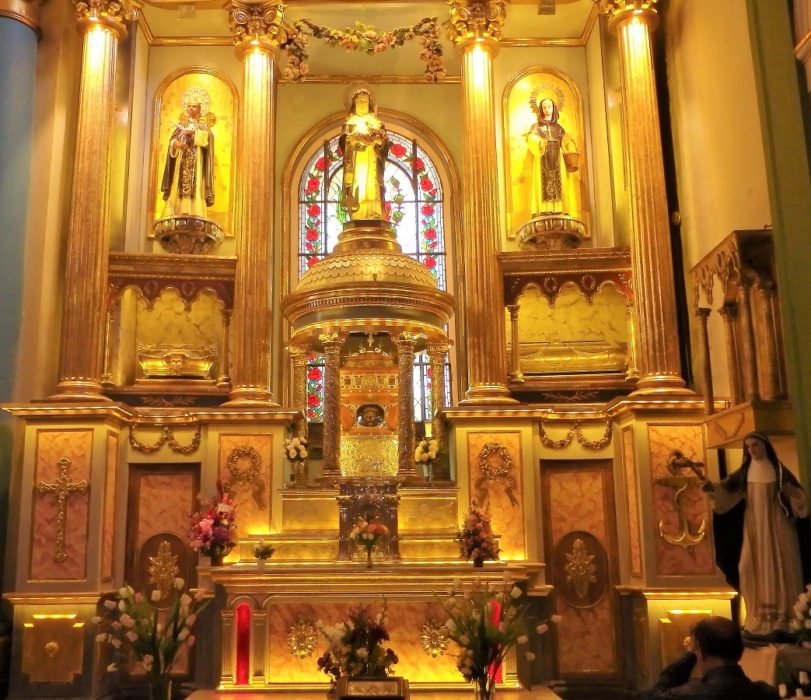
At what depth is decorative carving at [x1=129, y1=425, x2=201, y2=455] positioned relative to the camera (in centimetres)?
1071

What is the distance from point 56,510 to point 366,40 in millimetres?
6814

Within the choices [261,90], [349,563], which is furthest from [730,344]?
[261,90]

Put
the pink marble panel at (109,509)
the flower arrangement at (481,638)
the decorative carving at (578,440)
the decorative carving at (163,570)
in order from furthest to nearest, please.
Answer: the decorative carving at (578,440), the decorative carving at (163,570), the pink marble panel at (109,509), the flower arrangement at (481,638)

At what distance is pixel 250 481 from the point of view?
10.4 metres

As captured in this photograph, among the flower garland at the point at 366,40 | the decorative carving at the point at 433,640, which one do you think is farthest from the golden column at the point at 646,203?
the decorative carving at the point at 433,640

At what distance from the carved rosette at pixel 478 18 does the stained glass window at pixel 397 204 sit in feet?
8.93

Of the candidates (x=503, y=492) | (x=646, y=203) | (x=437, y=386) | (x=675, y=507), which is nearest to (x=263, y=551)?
(x=503, y=492)

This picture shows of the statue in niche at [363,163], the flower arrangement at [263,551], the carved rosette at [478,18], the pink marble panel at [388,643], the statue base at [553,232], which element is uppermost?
the carved rosette at [478,18]

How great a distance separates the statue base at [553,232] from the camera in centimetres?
1210

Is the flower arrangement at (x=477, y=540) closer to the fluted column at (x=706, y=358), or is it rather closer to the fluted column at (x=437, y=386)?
the fluted column at (x=437, y=386)

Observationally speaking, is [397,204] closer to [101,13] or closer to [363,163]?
[363,163]

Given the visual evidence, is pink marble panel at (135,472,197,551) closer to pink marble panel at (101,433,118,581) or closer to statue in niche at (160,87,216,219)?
pink marble panel at (101,433,118,581)

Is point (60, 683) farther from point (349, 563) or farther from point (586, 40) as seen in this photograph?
point (586, 40)

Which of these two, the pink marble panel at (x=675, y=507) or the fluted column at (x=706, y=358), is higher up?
the fluted column at (x=706, y=358)
